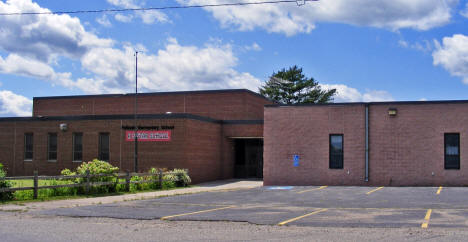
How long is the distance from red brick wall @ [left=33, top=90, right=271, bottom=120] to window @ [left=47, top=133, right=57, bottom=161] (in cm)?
1095

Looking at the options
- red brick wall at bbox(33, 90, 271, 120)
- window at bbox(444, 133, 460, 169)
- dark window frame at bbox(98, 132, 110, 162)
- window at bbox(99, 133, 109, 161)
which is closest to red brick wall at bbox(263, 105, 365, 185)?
window at bbox(444, 133, 460, 169)

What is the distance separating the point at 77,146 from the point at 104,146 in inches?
78.2

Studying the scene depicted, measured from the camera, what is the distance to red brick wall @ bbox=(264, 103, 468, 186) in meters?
26.7

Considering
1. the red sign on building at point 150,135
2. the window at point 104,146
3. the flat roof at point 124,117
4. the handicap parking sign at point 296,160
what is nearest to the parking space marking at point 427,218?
the handicap parking sign at point 296,160

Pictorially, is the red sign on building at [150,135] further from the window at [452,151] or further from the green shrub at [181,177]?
the window at [452,151]

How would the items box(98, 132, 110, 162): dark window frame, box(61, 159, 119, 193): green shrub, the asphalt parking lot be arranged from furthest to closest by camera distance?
box(98, 132, 110, 162): dark window frame → box(61, 159, 119, 193): green shrub → the asphalt parking lot

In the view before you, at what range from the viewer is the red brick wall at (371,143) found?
1049 inches

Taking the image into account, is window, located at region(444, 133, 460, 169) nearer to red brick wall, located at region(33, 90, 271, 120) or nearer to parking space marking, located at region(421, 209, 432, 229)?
parking space marking, located at region(421, 209, 432, 229)

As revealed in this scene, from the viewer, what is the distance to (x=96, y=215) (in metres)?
14.7

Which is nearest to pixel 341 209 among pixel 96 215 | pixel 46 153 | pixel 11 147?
pixel 96 215

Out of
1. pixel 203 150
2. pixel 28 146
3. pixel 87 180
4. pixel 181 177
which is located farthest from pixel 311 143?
pixel 28 146

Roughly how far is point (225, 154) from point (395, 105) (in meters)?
12.1

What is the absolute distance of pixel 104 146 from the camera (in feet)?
104

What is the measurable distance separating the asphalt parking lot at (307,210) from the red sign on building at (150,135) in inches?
371
